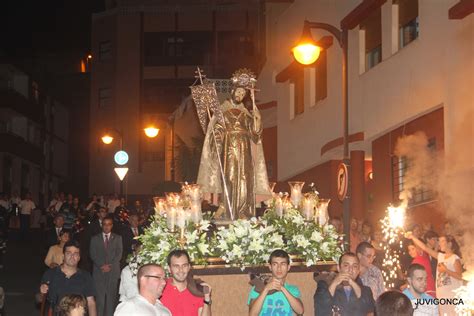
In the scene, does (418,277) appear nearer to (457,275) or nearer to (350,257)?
(350,257)

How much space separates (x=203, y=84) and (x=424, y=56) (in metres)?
6.08

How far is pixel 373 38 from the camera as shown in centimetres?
2189

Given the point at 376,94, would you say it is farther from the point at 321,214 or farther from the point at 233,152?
the point at 321,214

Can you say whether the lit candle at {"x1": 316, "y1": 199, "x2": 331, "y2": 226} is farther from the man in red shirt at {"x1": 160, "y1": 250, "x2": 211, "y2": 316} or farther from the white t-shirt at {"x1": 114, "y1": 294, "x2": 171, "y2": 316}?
the white t-shirt at {"x1": 114, "y1": 294, "x2": 171, "y2": 316}

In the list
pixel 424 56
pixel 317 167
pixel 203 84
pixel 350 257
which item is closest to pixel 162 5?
pixel 317 167

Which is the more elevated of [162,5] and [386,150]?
[162,5]

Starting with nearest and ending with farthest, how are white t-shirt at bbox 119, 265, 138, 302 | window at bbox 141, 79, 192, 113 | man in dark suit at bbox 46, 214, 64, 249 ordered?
white t-shirt at bbox 119, 265, 138, 302 → man in dark suit at bbox 46, 214, 64, 249 → window at bbox 141, 79, 192, 113

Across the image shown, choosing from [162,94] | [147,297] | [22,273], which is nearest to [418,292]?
[147,297]

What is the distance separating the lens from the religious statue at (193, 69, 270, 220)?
44.4 ft

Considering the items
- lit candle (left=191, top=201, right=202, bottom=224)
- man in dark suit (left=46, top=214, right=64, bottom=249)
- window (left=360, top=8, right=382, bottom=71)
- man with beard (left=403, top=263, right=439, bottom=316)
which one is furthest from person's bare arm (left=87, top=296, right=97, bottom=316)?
window (left=360, top=8, right=382, bottom=71)

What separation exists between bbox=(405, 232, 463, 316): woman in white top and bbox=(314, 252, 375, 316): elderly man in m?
3.14

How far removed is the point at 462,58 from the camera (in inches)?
638

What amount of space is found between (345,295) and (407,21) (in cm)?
1176

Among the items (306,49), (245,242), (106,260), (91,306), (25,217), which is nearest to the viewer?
(91,306)
